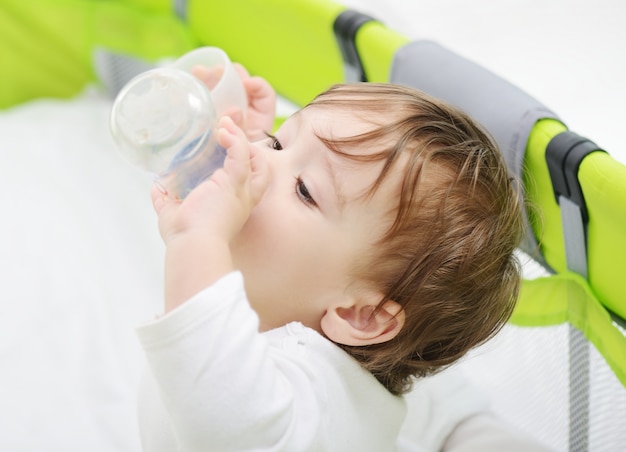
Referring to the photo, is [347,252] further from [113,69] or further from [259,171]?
[113,69]

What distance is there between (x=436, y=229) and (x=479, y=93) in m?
0.25

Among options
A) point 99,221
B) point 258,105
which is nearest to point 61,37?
point 99,221

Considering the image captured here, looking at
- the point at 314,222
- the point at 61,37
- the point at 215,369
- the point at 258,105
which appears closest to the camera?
the point at 215,369

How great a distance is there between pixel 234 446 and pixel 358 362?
18cm

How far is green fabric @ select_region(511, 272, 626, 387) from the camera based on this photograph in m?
0.81

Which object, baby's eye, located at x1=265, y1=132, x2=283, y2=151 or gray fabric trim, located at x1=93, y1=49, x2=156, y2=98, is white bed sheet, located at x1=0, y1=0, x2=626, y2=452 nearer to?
gray fabric trim, located at x1=93, y1=49, x2=156, y2=98

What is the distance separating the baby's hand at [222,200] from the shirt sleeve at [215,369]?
0.17ft

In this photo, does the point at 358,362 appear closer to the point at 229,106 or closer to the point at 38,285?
the point at 229,106

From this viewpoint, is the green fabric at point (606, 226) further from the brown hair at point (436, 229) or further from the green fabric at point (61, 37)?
the green fabric at point (61, 37)

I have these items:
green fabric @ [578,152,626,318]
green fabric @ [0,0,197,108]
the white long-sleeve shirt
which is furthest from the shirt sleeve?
green fabric @ [0,0,197,108]

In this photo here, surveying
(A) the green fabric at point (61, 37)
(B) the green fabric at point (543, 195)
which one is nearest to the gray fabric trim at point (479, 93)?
(B) the green fabric at point (543, 195)

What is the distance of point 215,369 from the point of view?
62 cm

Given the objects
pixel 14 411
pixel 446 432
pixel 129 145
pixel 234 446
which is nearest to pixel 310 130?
pixel 129 145

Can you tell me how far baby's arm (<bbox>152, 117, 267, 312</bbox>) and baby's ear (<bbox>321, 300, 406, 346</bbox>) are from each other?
0.42 feet
